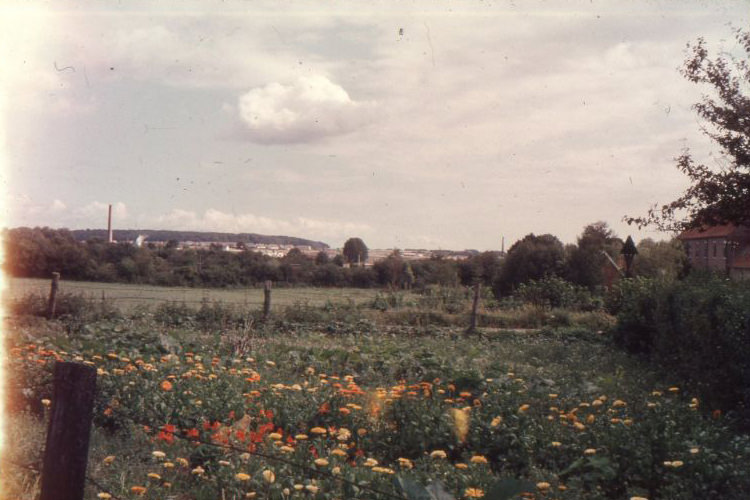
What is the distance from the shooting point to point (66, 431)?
2842mm

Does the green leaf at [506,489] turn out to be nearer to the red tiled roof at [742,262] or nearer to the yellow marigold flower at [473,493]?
the yellow marigold flower at [473,493]

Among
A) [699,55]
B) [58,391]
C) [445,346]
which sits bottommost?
[445,346]

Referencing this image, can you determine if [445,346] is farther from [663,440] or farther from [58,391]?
[58,391]

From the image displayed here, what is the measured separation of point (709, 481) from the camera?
4801 mm

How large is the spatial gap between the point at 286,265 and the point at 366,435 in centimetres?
2857

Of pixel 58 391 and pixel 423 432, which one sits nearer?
pixel 58 391

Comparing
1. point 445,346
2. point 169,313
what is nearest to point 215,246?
point 169,313

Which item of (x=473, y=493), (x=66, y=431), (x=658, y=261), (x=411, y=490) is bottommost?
(x=473, y=493)

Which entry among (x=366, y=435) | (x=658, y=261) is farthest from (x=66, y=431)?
(x=658, y=261)

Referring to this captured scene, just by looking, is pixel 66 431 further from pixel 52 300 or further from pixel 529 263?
pixel 529 263

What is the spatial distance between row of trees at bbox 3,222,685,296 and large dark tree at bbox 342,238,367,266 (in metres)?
0.34

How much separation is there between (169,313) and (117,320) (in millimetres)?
2032

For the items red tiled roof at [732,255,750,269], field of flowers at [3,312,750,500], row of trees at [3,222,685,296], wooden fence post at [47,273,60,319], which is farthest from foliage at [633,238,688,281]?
field of flowers at [3,312,750,500]

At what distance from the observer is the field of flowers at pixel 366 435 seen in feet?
14.3
